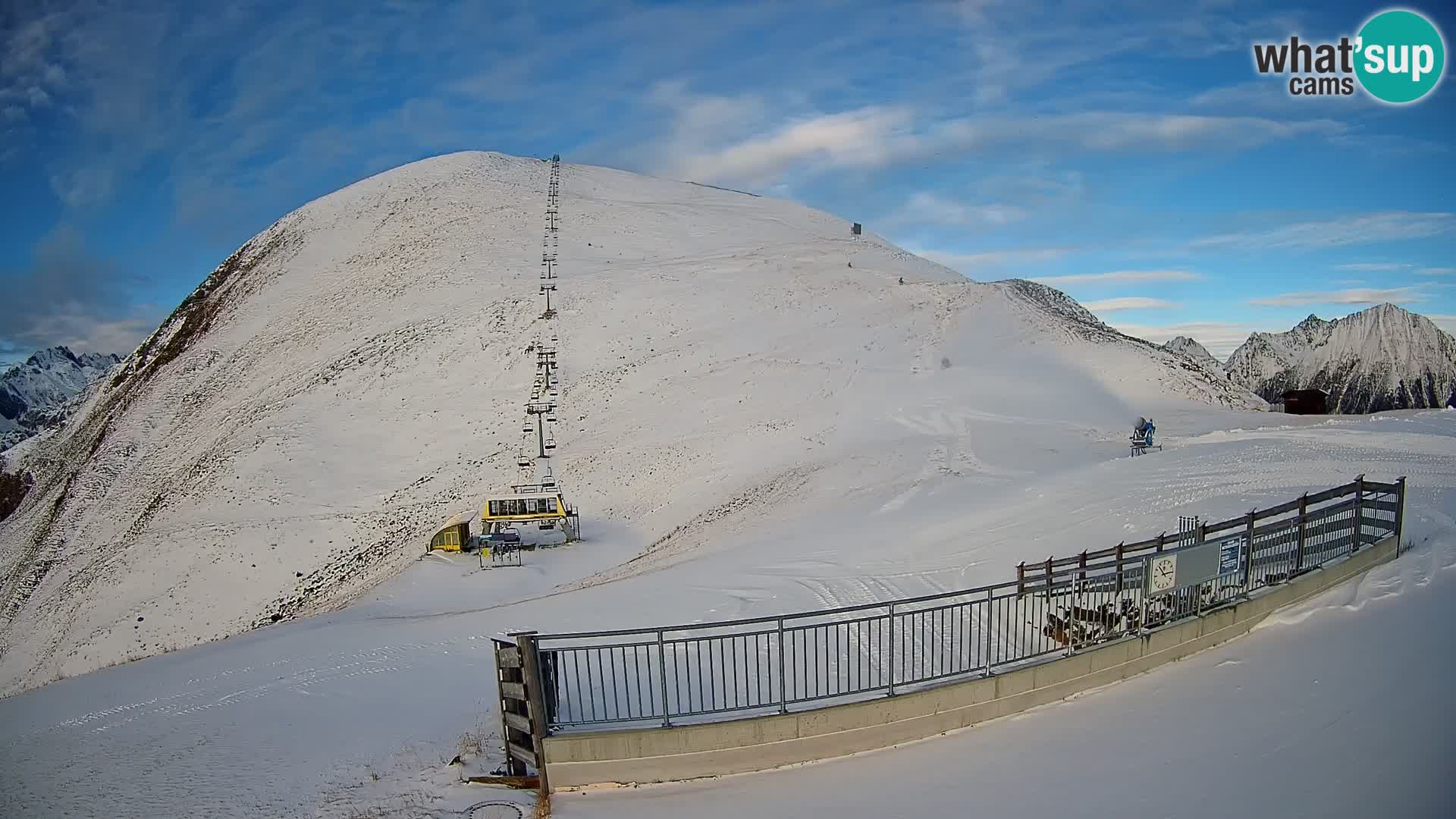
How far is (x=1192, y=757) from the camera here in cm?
802

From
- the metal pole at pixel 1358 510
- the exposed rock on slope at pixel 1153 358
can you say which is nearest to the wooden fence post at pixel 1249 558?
the metal pole at pixel 1358 510

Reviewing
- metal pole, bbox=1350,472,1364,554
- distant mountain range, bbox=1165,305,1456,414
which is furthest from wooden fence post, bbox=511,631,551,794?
distant mountain range, bbox=1165,305,1456,414

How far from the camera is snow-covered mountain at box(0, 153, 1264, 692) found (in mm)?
33500

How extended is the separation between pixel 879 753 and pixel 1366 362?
16146 centimetres

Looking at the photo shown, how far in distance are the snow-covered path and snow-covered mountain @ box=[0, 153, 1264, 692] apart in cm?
1682

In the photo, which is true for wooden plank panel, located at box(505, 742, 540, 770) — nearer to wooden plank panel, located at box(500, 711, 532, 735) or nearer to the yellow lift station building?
wooden plank panel, located at box(500, 711, 532, 735)

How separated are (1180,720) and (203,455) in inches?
1935

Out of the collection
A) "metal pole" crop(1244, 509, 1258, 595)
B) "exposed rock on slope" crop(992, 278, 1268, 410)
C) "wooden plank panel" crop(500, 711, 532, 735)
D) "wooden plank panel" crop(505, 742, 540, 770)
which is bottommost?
"wooden plank panel" crop(505, 742, 540, 770)

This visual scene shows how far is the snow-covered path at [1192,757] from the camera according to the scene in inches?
283

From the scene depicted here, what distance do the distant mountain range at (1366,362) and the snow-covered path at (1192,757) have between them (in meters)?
118

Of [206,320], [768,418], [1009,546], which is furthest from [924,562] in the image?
[206,320]

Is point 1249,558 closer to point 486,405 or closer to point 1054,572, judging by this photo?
point 1054,572

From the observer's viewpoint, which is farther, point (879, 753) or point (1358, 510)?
point (1358, 510)

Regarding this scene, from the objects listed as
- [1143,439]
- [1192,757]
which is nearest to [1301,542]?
[1192,757]
